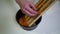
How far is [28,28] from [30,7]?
179 mm

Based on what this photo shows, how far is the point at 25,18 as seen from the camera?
989mm

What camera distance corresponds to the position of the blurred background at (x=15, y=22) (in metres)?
1.02

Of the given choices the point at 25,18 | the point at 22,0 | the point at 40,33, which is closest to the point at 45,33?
the point at 40,33

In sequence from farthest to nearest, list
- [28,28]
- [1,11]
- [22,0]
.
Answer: [1,11] → [28,28] → [22,0]

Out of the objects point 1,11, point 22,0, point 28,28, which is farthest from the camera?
point 1,11

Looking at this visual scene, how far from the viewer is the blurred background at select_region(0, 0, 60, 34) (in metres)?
1.02

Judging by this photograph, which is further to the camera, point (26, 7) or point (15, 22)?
point (15, 22)

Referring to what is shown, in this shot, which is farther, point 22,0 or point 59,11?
point 59,11

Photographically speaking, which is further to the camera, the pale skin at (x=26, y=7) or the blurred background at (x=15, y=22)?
the blurred background at (x=15, y=22)

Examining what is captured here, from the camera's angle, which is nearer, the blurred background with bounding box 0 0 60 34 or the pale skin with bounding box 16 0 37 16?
the pale skin with bounding box 16 0 37 16

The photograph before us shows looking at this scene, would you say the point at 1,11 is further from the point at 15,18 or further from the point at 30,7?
the point at 30,7

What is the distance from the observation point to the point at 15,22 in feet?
3.44

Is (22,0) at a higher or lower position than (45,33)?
higher

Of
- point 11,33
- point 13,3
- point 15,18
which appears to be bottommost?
point 11,33
